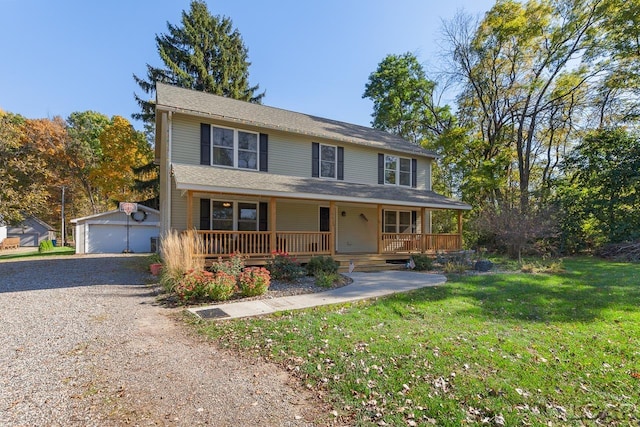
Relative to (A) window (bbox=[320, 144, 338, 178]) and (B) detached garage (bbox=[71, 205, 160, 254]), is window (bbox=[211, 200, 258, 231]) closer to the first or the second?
(A) window (bbox=[320, 144, 338, 178])

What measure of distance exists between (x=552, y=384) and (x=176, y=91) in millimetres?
14137

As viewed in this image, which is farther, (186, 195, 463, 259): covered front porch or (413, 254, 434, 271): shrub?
(413, 254, 434, 271): shrub

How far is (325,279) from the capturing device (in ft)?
28.2

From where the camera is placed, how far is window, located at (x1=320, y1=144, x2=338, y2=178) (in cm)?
1373

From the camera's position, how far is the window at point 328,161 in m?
13.7

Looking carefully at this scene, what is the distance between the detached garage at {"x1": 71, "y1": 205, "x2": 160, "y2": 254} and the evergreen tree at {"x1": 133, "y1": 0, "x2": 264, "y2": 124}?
24.6 ft

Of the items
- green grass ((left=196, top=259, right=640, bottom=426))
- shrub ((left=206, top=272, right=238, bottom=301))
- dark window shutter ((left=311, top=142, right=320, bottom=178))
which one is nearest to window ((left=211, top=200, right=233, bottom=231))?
dark window shutter ((left=311, top=142, right=320, bottom=178))

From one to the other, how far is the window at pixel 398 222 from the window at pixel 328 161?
3.62 metres

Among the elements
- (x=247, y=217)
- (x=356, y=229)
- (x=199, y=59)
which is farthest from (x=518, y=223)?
(x=199, y=59)

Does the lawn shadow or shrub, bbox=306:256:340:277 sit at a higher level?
shrub, bbox=306:256:340:277

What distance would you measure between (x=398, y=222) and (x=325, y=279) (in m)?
8.28

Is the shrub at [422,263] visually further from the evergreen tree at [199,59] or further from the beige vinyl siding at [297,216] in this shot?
the evergreen tree at [199,59]

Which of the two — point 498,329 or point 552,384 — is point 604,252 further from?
point 552,384

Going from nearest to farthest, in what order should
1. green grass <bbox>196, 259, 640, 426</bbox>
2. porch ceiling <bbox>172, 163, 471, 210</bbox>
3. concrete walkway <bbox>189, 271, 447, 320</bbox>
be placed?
green grass <bbox>196, 259, 640, 426</bbox> → concrete walkway <bbox>189, 271, 447, 320</bbox> → porch ceiling <bbox>172, 163, 471, 210</bbox>
